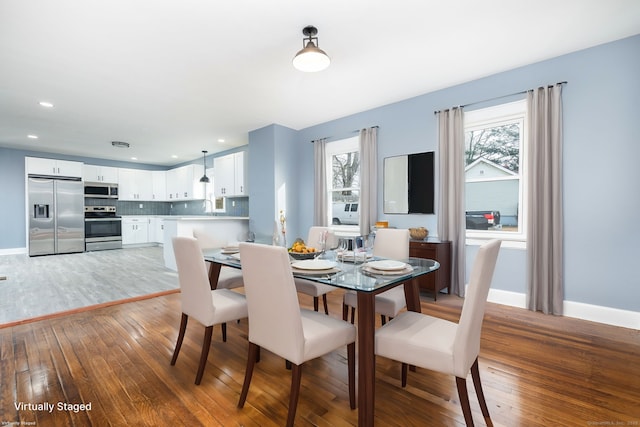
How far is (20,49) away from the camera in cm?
265

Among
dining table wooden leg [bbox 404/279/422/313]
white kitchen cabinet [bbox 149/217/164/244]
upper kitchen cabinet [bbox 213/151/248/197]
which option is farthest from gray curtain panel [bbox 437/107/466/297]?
white kitchen cabinet [bbox 149/217/164/244]

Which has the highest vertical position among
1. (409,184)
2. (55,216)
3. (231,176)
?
(231,176)

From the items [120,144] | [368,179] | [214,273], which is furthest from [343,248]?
[120,144]

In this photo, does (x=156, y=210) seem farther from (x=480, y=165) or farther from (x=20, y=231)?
(x=480, y=165)

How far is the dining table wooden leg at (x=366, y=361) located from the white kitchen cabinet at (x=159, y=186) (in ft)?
29.1

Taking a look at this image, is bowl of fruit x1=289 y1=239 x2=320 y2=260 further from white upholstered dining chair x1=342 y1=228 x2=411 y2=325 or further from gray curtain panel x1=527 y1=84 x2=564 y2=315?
gray curtain panel x1=527 y1=84 x2=564 y2=315

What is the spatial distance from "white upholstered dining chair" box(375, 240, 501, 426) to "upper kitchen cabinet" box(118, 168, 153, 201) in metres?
9.02

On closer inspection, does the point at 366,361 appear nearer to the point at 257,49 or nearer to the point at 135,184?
the point at 257,49

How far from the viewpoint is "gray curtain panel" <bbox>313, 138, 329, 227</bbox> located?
4.91m

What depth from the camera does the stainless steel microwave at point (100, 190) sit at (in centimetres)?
757

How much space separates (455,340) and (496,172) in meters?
2.88

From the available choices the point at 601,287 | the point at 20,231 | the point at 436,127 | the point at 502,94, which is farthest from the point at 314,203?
the point at 20,231

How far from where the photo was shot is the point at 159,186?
28.8 feet

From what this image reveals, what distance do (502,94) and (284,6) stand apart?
→ 8.51 ft
